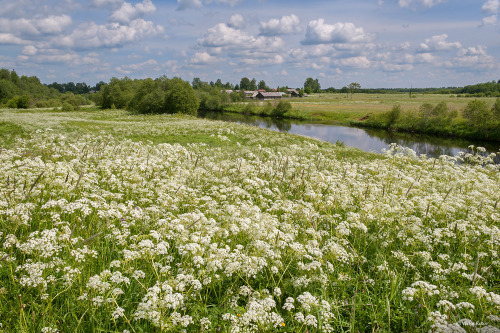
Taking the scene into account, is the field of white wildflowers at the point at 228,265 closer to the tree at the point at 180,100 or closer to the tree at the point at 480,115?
the tree at the point at 480,115

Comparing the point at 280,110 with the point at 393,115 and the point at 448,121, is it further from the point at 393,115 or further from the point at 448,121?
the point at 448,121

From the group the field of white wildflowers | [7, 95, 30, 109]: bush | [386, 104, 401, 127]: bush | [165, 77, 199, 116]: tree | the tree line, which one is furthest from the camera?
[7, 95, 30, 109]: bush

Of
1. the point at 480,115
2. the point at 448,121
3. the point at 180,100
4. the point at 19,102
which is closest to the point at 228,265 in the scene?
the point at 180,100

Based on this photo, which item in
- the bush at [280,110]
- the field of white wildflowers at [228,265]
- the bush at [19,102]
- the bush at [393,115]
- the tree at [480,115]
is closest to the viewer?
the field of white wildflowers at [228,265]

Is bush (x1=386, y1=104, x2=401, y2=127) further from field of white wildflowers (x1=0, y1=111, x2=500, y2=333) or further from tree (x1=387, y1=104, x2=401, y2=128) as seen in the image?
field of white wildflowers (x1=0, y1=111, x2=500, y2=333)

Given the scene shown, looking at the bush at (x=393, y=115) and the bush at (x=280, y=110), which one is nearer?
the bush at (x=393, y=115)

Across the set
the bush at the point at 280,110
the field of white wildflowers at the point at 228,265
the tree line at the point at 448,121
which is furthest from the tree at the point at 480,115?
the field of white wildflowers at the point at 228,265

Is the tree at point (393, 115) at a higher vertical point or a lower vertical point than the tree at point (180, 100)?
lower

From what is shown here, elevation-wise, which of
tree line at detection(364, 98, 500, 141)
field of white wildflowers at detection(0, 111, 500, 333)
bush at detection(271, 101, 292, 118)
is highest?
bush at detection(271, 101, 292, 118)

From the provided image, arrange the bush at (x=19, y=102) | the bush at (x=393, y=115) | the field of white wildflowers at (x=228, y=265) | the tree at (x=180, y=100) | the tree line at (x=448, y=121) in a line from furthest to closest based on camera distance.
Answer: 1. the bush at (x=19, y=102)
2. the bush at (x=393, y=115)
3. the tree at (x=180, y=100)
4. the tree line at (x=448, y=121)
5. the field of white wildflowers at (x=228, y=265)

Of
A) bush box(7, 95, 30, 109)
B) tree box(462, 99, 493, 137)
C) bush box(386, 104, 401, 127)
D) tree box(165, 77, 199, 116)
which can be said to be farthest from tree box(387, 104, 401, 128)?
bush box(7, 95, 30, 109)

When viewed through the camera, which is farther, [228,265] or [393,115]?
[393,115]

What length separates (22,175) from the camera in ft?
24.9

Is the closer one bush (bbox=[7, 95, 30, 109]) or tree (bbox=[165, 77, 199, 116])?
tree (bbox=[165, 77, 199, 116])
